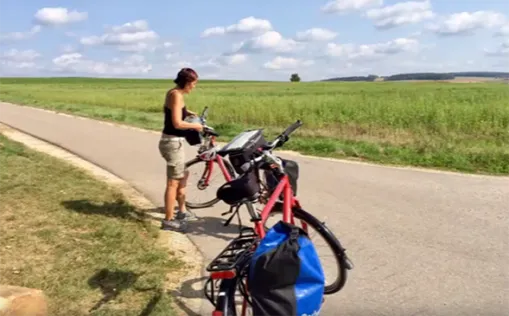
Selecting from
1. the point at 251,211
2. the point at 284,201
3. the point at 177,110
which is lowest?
the point at 251,211

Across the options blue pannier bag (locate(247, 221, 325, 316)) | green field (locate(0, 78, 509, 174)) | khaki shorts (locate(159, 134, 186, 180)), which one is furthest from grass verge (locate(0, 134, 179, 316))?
green field (locate(0, 78, 509, 174))

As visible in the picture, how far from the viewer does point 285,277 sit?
2725 mm

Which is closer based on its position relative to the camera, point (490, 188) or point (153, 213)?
point (153, 213)

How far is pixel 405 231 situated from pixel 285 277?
10.6 feet

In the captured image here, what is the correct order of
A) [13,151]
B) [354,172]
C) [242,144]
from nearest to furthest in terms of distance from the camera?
[242,144], [354,172], [13,151]

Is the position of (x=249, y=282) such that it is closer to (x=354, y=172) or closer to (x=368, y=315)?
(x=368, y=315)

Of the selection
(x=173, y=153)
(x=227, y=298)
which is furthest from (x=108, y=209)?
(x=227, y=298)

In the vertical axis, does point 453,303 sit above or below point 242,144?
below

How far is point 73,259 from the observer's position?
4730mm

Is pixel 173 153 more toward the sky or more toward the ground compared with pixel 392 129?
more toward the sky

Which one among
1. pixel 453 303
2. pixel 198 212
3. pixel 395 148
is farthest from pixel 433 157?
pixel 453 303

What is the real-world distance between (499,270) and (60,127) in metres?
15.4

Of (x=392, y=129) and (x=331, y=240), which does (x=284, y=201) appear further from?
(x=392, y=129)

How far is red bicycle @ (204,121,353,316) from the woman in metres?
1.80
